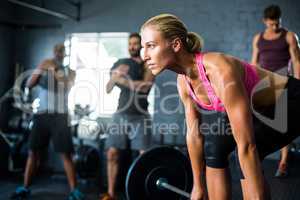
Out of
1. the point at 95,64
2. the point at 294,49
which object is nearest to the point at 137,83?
the point at 294,49

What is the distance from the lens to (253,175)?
37.2 inches

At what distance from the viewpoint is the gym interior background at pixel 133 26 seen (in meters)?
3.59

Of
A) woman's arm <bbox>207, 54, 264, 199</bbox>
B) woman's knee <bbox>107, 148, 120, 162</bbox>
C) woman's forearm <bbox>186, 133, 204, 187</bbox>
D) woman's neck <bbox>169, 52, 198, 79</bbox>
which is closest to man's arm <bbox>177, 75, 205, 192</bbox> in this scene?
woman's forearm <bbox>186, 133, 204, 187</bbox>

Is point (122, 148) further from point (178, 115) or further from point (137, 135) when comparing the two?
point (178, 115)

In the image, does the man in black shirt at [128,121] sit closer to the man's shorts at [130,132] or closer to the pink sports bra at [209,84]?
the man's shorts at [130,132]

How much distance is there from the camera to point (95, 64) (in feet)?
13.0

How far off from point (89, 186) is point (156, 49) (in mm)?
2353

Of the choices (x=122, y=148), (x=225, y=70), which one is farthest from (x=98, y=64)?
(x=225, y=70)

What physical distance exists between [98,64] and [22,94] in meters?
0.83

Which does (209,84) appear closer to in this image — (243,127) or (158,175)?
(243,127)

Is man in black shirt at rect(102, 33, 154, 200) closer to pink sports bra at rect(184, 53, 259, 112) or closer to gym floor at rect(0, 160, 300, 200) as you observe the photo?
gym floor at rect(0, 160, 300, 200)

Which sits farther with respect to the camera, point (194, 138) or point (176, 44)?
point (194, 138)

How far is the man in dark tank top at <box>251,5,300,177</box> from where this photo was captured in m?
2.40

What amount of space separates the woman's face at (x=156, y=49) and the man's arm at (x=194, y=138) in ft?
0.99
